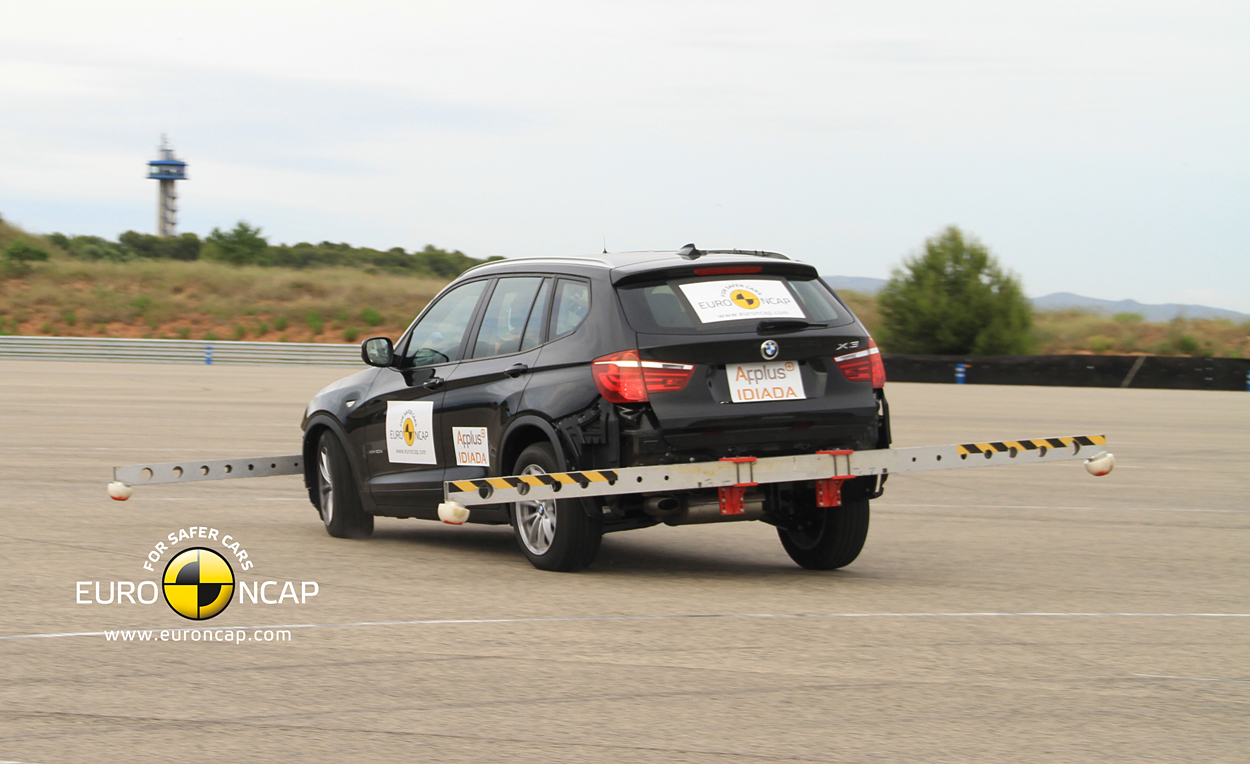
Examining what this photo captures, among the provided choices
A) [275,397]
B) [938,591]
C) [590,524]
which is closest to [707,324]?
[590,524]

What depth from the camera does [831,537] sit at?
782cm

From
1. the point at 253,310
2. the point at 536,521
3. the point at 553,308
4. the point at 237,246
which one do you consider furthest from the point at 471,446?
the point at 237,246

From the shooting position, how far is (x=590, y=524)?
23.8 feet

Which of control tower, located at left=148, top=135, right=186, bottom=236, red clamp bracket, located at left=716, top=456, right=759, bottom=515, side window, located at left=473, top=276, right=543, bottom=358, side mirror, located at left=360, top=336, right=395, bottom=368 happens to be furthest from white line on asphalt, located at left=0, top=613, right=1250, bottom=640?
control tower, located at left=148, top=135, right=186, bottom=236

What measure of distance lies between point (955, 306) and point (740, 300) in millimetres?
44898

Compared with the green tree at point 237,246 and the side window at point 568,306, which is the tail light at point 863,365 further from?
the green tree at point 237,246

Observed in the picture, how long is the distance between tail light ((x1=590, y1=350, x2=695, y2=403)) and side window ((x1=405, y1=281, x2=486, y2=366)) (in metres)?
1.67

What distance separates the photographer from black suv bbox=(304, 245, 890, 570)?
6941mm

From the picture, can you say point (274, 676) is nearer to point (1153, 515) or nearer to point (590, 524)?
point (590, 524)

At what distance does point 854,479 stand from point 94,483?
7.41m

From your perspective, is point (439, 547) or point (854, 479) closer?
point (854, 479)

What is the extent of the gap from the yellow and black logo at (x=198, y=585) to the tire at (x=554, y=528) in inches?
63.4

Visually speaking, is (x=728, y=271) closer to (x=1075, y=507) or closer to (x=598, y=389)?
(x=598, y=389)

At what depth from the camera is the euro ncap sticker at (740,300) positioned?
23.5 feet
